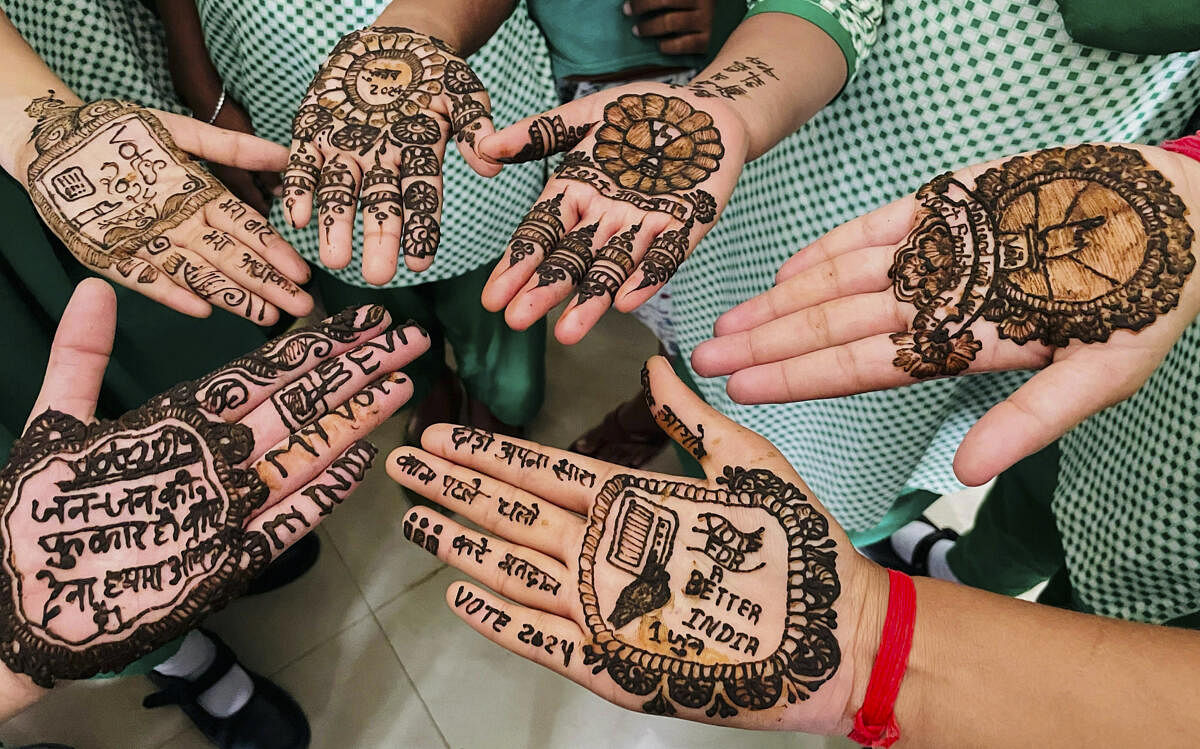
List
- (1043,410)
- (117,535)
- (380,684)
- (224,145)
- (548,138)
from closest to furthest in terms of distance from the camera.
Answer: (1043,410) < (117,535) < (548,138) < (224,145) < (380,684)

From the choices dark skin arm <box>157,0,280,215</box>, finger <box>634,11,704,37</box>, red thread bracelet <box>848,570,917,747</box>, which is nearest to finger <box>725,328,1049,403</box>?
red thread bracelet <box>848,570,917,747</box>

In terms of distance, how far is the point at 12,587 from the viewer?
73 centimetres

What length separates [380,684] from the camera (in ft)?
4.83

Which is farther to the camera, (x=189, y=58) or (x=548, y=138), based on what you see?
(x=189, y=58)

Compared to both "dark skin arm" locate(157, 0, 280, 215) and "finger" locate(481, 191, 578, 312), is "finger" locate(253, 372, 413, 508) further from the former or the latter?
"dark skin arm" locate(157, 0, 280, 215)

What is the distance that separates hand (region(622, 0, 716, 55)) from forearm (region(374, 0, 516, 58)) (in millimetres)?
230

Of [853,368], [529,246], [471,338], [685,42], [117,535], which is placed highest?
Result: [685,42]

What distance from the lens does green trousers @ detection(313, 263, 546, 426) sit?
1.33 metres

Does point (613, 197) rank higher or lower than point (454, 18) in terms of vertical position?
lower

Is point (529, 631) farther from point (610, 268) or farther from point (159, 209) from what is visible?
point (159, 209)

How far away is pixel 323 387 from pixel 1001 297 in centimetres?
79

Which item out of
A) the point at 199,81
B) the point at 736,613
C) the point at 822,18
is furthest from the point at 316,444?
the point at 822,18

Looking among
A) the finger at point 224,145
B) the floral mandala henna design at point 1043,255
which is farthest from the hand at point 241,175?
the floral mandala henna design at point 1043,255

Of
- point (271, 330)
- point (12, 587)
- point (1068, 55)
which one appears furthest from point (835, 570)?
point (271, 330)
